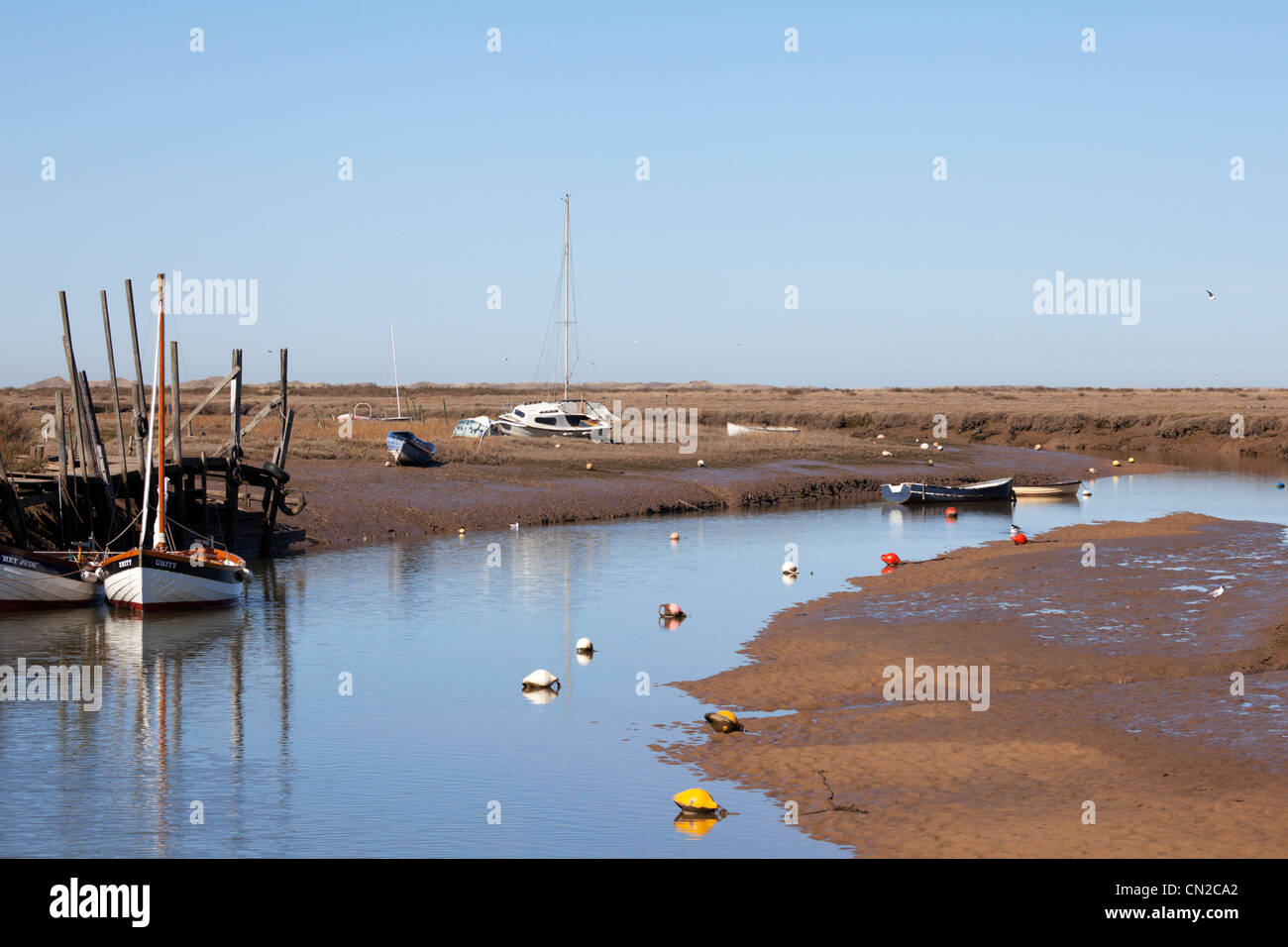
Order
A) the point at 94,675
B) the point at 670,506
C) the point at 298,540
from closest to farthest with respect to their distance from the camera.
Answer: the point at 94,675
the point at 298,540
the point at 670,506

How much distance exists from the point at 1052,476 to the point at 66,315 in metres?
47.8

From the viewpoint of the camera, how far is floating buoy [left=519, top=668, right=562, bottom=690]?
18.8 m

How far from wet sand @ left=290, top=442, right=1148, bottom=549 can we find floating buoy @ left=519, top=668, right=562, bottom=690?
18.4 metres

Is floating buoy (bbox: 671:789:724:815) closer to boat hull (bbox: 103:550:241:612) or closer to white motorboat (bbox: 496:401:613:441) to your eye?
boat hull (bbox: 103:550:241:612)

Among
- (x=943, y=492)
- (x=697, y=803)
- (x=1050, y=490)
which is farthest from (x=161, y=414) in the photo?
(x=1050, y=490)

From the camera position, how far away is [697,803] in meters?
12.7

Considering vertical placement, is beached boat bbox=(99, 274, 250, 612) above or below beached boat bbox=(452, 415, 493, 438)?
below

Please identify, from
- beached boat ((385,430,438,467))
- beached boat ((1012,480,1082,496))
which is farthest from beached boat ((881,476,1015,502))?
beached boat ((385,430,438,467))

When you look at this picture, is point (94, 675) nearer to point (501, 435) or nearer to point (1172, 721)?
point (1172, 721)

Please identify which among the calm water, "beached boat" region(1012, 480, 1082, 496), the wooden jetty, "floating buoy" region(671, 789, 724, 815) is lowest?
the calm water

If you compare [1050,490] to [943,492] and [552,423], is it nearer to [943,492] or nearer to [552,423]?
[943,492]

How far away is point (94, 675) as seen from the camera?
64.4 ft

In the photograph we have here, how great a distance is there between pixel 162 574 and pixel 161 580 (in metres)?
0.16
